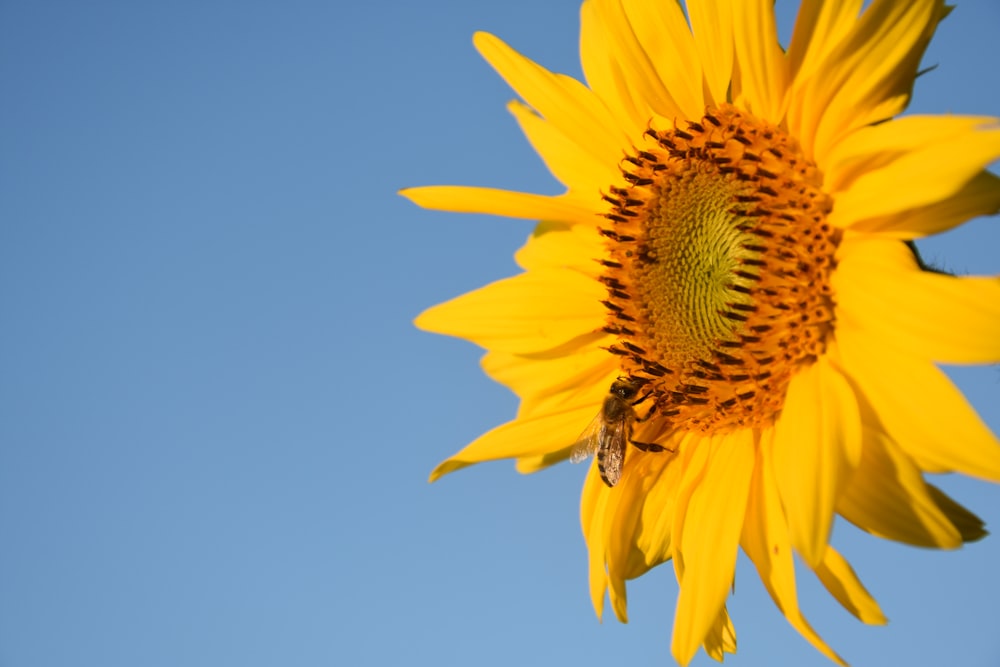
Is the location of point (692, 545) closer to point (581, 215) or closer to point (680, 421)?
point (680, 421)

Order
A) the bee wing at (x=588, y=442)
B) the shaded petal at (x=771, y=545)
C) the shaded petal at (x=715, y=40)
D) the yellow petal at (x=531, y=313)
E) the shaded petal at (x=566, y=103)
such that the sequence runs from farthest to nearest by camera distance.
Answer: the yellow petal at (x=531, y=313), the shaded petal at (x=566, y=103), the bee wing at (x=588, y=442), the shaded petal at (x=715, y=40), the shaded petal at (x=771, y=545)

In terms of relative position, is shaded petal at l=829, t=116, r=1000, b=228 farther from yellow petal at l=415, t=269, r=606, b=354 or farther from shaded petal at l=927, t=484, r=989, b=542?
yellow petal at l=415, t=269, r=606, b=354

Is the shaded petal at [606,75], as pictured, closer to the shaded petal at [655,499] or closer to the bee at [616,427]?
the bee at [616,427]

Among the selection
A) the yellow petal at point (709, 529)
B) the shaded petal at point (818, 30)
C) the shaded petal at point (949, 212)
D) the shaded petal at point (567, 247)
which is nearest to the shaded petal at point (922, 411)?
the shaded petal at point (949, 212)

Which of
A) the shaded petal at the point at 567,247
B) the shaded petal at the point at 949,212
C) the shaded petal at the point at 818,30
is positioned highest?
the shaded petal at the point at 818,30

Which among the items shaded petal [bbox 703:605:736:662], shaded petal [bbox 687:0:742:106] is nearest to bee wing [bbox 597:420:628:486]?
shaded petal [bbox 703:605:736:662]

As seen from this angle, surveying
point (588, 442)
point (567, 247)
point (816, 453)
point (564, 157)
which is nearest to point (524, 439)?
point (588, 442)

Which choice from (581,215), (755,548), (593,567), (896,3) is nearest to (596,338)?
(581,215)
